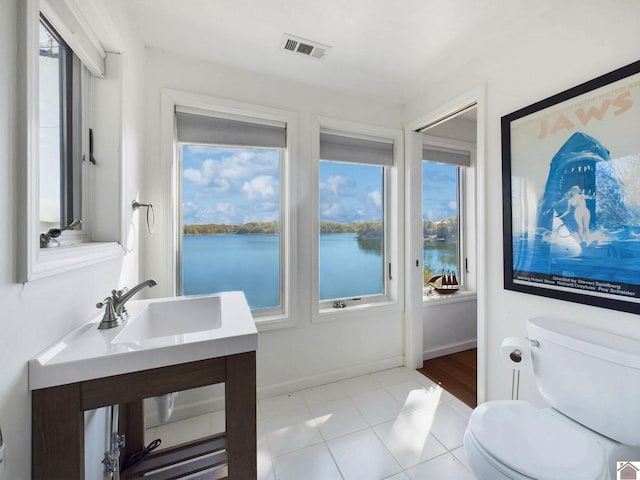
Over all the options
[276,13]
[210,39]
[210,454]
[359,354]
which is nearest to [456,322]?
[359,354]

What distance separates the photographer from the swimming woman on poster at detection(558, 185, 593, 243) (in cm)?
117

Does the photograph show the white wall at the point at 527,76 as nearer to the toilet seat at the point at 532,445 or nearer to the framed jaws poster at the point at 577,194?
the framed jaws poster at the point at 577,194

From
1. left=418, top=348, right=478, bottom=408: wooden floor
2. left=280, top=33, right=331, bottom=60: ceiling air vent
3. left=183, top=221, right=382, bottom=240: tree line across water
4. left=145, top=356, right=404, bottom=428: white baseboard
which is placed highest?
left=280, top=33, right=331, bottom=60: ceiling air vent

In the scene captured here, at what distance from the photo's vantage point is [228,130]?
1.84 meters

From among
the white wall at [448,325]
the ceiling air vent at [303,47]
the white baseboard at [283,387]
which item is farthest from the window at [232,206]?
the white wall at [448,325]

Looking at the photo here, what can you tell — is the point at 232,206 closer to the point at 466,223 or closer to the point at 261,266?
the point at 261,266

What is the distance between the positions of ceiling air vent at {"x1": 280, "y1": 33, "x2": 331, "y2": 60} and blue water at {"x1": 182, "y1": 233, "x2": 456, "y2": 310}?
128 cm

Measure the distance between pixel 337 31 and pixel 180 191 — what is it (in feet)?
4.68

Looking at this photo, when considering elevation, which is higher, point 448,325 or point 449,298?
point 449,298

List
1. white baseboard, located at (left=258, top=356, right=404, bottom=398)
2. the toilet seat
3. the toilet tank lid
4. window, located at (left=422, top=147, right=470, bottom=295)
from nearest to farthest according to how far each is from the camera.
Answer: the toilet seat
the toilet tank lid
white baseboard, located at (left=258, top=356, right=404, bottom=398)
window, located at (left=422, top=147, right=470, bottom=295)

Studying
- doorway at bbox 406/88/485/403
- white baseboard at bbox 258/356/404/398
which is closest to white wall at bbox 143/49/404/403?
white baseboard at bbox 258/356/404/398

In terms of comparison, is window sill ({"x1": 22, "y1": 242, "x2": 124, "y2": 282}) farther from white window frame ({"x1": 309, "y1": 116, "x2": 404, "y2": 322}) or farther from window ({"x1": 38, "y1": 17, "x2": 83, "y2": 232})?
white window frame ({"x1": 309, "y1": 116, "x2": 404, "y2": 322})

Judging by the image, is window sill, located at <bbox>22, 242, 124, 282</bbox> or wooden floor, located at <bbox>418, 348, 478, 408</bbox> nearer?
window sill, located at <bbox>22, 242, 124, 282</bbox>

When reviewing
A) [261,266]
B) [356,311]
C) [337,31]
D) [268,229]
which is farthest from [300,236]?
[337,31]
